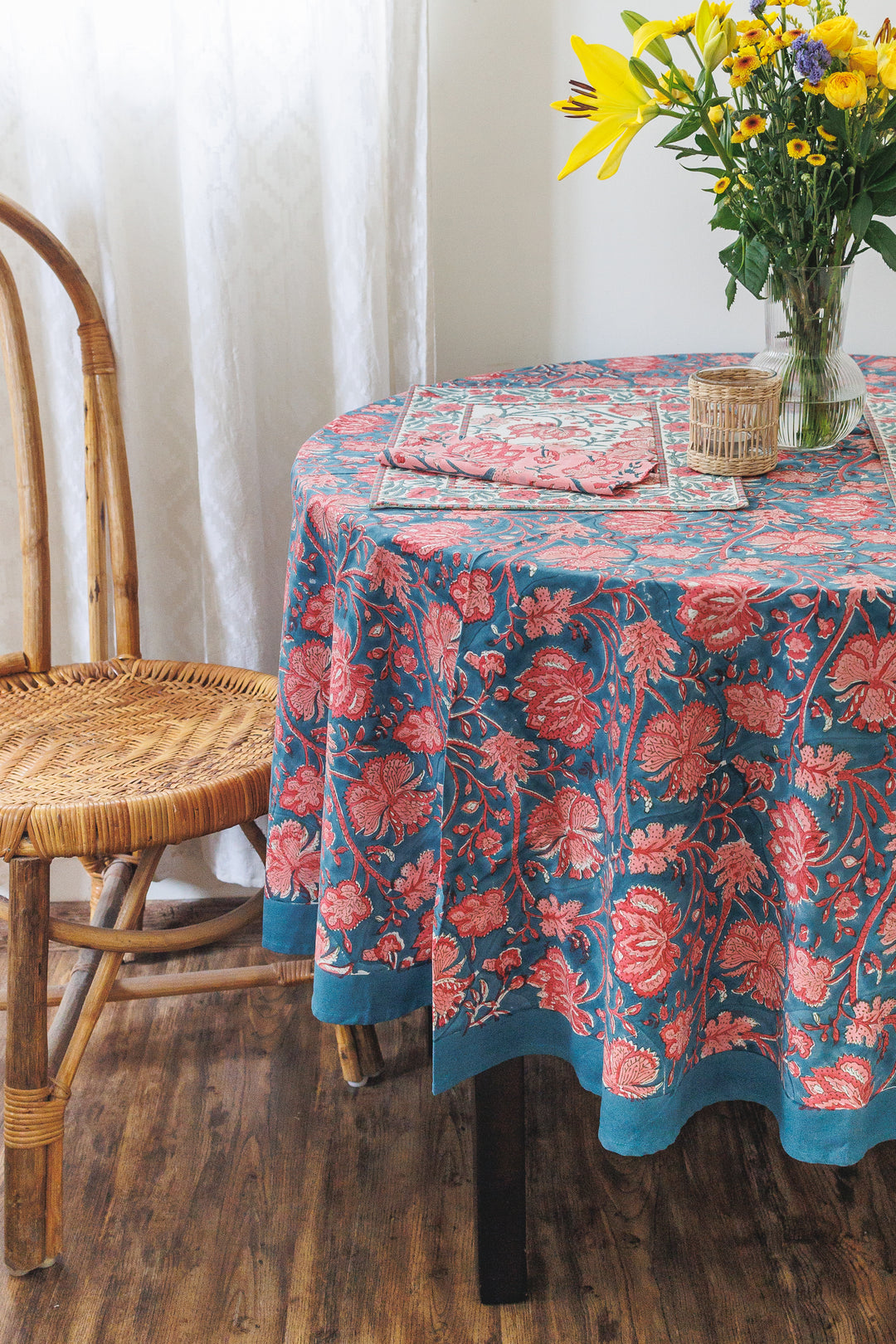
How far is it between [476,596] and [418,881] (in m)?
0.28

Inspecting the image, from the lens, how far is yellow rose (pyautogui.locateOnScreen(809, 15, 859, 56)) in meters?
0.88

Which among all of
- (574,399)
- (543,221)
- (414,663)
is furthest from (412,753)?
(543,221)

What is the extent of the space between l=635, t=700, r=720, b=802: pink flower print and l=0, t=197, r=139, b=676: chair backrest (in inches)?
33.1

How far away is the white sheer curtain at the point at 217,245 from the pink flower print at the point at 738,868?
0.86m

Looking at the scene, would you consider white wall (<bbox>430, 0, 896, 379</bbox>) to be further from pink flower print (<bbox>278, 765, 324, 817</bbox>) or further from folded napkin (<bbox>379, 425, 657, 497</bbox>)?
pink flower print (<bbox>278, 765, 324, 817</bbox>)

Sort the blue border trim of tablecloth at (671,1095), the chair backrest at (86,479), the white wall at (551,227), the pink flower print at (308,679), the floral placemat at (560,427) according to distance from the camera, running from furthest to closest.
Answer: the white wall at (551,227)
the chair backrest at (86,479)
the pink flower print at (308,679)
the floral placemat at (560,427)
the blue border trim of tablecloth at (671,1095)

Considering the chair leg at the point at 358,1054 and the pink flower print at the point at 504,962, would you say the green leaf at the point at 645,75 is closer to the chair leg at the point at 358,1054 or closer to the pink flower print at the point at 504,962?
the pink flower print at the point at 504,962

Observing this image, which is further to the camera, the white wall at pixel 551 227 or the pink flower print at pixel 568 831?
the white wall at pixel 551 227

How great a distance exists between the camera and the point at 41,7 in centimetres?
132

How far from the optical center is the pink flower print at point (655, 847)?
0.78 metres

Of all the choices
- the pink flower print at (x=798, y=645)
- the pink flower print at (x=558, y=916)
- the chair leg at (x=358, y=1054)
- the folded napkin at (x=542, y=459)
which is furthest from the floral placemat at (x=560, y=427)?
the chair leg at (x=358, y=1054)

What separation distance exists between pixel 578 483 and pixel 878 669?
323 millimetres

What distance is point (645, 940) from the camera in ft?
2.61

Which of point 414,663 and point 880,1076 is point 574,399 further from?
point 880,1076
